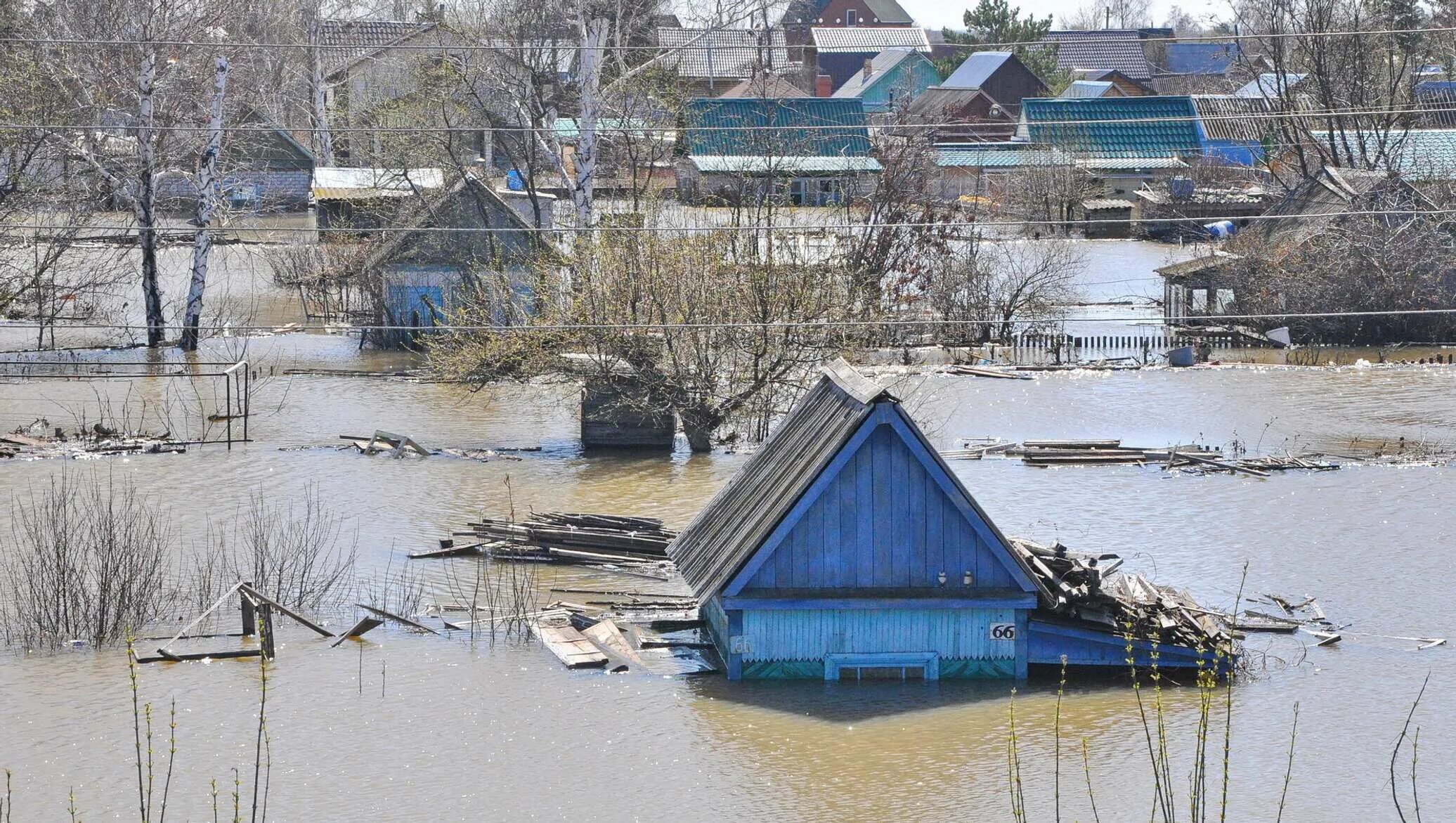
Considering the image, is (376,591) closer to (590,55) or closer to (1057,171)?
(590,55)

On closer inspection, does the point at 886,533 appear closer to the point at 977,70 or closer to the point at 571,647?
the point at 571,647

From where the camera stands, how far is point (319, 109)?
203ft

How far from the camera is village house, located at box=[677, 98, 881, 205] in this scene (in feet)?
186

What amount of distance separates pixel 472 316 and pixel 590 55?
7906mm

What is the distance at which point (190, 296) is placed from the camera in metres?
43.1

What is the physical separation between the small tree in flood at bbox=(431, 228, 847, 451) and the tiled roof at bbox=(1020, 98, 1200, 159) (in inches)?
1635

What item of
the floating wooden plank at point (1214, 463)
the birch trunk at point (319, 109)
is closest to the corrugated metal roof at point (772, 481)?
the floating wooden plank at point (1214, 463)

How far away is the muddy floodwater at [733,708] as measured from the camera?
15.6 meters

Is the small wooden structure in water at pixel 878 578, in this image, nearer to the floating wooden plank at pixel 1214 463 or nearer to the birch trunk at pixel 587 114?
the floating wooden plank at pixel 1214 463

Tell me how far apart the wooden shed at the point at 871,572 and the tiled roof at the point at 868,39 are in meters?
78.7

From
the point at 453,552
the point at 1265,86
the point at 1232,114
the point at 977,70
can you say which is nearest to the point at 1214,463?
the point at 453,552

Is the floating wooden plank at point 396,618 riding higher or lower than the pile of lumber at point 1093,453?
lower

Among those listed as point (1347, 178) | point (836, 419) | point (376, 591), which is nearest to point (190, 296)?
point (376, 591)

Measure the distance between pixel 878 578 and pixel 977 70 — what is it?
70695mm
